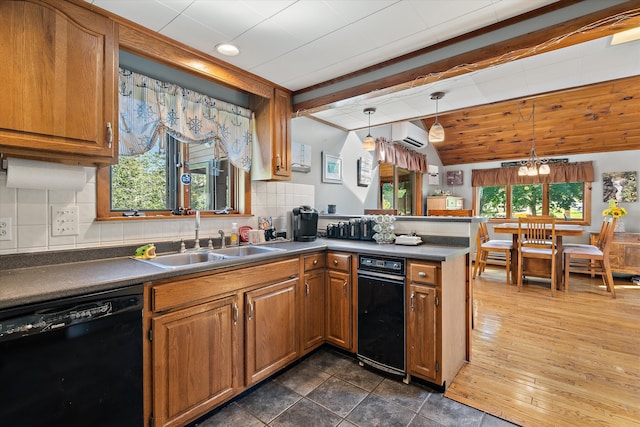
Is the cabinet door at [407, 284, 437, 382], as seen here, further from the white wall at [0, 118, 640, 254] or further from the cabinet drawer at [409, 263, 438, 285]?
the white wall at [0, 118, 640, 254]

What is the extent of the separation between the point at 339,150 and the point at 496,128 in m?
3.55

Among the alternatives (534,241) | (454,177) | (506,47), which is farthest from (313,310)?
(454,177)

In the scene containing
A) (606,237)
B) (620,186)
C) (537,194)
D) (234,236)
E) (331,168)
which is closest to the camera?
(234,236)

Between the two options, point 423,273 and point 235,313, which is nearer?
point 235,313

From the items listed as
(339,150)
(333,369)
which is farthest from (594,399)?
(339,150)

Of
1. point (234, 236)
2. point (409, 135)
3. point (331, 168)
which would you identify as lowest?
point (234, 236)

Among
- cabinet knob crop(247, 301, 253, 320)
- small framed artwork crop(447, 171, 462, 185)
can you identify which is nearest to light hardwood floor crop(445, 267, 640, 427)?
cabinet knob crop(247, 301, 253, 320)

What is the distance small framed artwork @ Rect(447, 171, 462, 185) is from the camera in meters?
6.94

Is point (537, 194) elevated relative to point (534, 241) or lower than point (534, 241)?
elevated

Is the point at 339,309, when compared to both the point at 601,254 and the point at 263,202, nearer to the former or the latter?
the point at 263,202

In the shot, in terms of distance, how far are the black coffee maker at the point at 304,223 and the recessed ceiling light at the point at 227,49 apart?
1.35m

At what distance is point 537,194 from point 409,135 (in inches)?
121

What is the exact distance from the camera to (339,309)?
240cm

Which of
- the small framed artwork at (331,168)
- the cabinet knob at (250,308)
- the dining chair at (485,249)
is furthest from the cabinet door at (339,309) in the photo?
the dining chair at (485,249)
